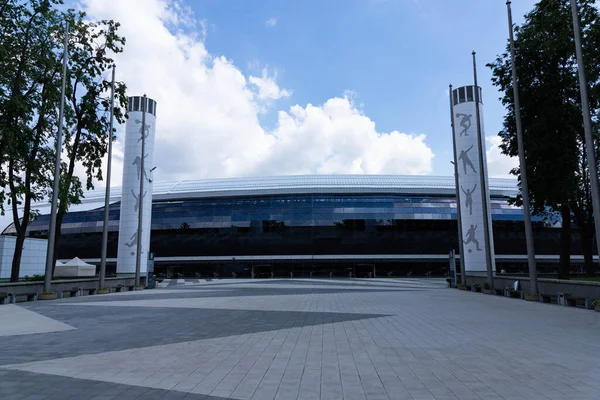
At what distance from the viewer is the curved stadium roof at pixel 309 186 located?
64.5m

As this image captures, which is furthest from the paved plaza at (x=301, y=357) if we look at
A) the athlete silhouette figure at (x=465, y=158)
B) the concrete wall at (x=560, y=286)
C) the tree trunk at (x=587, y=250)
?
the athlete silhouette figure at (x=465, y=158)

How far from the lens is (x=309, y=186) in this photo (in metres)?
65.5

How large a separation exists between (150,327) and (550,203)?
1061 inches

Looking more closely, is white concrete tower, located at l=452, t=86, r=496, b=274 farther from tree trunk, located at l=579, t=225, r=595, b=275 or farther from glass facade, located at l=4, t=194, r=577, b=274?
tree trunk, located at l=579, t=225, r=595, b=275

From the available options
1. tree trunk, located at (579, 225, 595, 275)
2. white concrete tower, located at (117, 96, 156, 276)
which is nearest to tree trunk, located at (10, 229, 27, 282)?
white concrete tower, located at (117, 96, 156, 276)

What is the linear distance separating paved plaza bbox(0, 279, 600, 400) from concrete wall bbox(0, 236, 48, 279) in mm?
A: 30572

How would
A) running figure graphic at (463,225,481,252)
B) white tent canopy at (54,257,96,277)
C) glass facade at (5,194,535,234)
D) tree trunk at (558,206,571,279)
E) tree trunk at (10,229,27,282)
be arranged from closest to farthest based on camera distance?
tree trunk at (10,229,27,282) → tree trunk at (558,206,571,279) → white tent canopy at (54,257,96,277) → running figure graphic at (463,225,481,252) → glass facade at (5,194,535,234)

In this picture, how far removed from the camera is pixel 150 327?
1201cm

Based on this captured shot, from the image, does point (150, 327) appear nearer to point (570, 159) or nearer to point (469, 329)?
point (469, 329)

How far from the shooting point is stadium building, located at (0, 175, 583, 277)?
61906 millimetres

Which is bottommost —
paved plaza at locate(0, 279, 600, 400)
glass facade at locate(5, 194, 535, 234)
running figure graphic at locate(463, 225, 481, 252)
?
paved plaza at locate(0, 279, 600, 400)

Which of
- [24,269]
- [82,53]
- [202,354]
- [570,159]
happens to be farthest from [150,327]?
[24,269]

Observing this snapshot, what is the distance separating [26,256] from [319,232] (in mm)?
35788

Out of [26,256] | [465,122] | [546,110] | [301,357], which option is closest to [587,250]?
[546,110]
